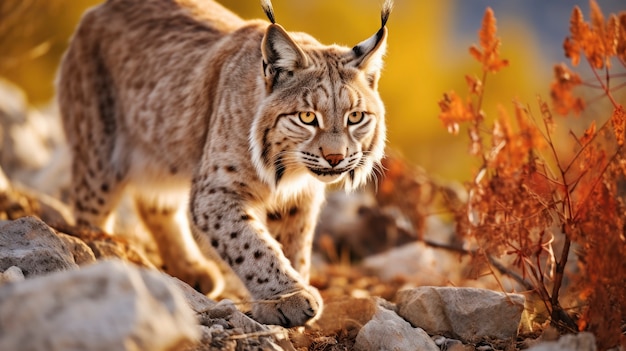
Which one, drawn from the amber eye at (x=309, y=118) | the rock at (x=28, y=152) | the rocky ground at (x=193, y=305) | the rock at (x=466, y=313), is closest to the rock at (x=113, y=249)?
the rocky ground at (x=193, y=305)

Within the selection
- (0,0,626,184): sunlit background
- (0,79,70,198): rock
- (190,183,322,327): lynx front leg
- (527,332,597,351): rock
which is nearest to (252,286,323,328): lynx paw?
(190,183,322,327): lynx front leg

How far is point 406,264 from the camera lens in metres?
6.58

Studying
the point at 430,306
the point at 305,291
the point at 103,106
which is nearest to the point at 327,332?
the point at 305,291

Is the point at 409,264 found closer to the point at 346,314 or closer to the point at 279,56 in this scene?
the point at 346,314

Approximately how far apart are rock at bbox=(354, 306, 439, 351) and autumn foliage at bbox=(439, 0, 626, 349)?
2.05ft

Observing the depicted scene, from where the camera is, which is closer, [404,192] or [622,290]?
[622,290]

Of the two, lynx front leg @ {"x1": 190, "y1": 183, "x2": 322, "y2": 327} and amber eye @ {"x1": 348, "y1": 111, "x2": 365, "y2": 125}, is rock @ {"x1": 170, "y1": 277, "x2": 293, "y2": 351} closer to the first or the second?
lynx front leg @ {"x1": 190, "y1": 183, "x2": 322, "y2": 327}

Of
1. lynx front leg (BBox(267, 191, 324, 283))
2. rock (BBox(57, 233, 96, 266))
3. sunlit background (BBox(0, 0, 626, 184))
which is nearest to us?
rock (BBox(57, 233, 96, 266))

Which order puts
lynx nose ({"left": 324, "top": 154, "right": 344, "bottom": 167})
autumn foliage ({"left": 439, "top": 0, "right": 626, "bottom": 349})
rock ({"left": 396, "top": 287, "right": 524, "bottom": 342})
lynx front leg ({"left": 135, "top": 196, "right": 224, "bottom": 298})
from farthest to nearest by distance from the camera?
lynx front leg ({"left": 135, "top": 196, "right": 224, "bottom": 298}) → lynx nose ({"left": 324, "top": 154, "right": 344, "bottom": 167}) → rock ({"left": 396, "top": 287, "right": 524, "bottom": 342}) → autumn foliage ({"left": 439, "top": 0, "right": 626, "bottom": 349})

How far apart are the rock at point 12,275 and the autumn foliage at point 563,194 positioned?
2139 mm

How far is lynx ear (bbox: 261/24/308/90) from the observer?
389 centimetres

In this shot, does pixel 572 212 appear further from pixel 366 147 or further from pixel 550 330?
pixel 366 147

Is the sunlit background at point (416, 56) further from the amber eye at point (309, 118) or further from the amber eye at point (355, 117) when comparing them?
the amber eye at point (309, 118)

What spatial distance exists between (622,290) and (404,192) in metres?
3.65
